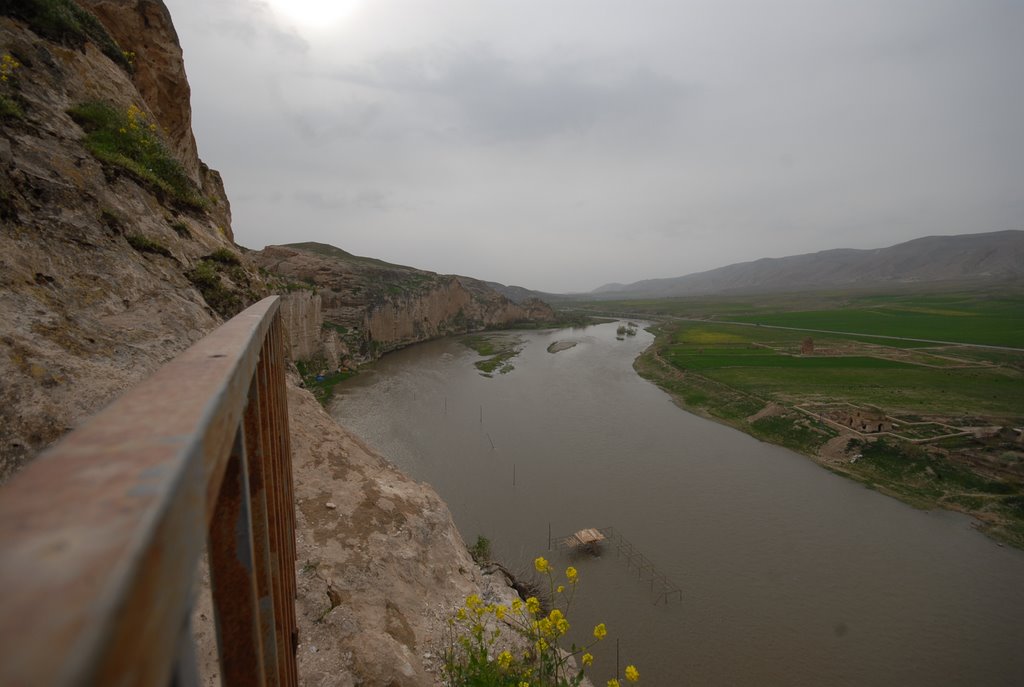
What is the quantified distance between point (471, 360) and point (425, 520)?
39.4 meters

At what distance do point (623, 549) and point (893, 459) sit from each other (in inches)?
612

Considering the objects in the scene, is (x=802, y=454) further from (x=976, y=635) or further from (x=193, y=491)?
(x=193, y=491)

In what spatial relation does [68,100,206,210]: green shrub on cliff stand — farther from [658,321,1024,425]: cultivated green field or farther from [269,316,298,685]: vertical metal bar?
[658,321,1024,425]: cultivated green field

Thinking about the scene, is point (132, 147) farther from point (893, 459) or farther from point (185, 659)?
point (893, 459)

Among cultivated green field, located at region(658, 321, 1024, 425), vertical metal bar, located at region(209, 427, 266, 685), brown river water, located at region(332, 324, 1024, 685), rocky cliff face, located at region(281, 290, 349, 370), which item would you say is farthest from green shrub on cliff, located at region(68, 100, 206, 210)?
cultivated green field, located at region(658, 321, 1024, 425)

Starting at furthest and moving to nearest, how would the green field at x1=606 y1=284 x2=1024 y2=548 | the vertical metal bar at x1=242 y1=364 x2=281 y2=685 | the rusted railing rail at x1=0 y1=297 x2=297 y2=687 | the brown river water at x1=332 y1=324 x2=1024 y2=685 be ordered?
the green field at x1=606 y1=284 x2=1024 y2=548 → the brown river water at x1=332 y1=324 x2=1024 y2=685 → the vertical metal bar at x1=242 y1=364 x2=281 y2=685 → the rusted railing rail at x1=0 y1=297 x2=297 y2=687

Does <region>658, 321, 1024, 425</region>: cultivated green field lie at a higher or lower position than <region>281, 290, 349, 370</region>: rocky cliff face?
lower

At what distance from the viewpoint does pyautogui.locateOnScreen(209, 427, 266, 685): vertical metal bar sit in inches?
68.6

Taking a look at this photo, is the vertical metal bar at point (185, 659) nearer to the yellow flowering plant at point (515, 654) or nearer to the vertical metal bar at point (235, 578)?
the vertical metal bar at point (235, 578)

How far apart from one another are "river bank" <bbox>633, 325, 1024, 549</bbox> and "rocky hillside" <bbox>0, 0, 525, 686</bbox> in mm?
18784

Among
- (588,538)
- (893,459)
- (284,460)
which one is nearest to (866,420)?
(893,459)

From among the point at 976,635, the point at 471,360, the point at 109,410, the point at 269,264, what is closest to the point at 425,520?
the point at 109,410

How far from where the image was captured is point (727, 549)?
15.0 meters

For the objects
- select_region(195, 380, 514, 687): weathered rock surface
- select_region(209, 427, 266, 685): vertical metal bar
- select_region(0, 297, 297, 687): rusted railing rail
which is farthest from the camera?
select_region(195, 380, 514, 687): weathered rock surface
